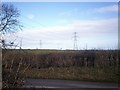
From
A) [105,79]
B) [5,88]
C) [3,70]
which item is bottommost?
[105,79]

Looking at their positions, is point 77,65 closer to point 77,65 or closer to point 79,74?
→ point 77,65

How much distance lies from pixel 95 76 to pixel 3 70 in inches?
643

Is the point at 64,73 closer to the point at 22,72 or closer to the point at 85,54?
the point at 85,54

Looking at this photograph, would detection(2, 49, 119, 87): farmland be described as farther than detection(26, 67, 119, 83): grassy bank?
Yes

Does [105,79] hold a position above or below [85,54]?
below

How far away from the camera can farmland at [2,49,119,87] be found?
956 inches

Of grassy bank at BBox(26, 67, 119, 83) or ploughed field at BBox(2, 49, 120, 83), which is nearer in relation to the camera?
grassy bank at BBox(26, 67, 119, 83)

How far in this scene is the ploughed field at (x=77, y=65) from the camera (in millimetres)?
24266

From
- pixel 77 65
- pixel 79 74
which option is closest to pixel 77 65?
pixel 77 65

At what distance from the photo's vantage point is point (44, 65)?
30969 millimetres

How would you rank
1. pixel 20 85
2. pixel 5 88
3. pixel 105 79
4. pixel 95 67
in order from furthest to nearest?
1. pixel 95 67
2. pixel 105 79
3. pixel 20 85
4. pixel 5 88

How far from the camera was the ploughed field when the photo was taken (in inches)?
955

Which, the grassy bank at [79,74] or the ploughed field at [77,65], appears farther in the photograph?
the ploughed field at [77,65]

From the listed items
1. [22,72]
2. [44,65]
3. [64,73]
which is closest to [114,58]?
[64,73]
